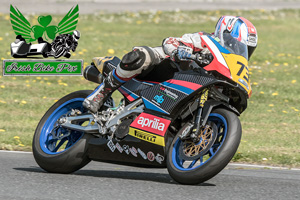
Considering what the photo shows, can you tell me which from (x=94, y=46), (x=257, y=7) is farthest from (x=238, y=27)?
(x=257, y=7)

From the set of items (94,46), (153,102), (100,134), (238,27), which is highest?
(238,27)

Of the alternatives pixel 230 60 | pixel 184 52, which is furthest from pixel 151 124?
pixel 230 60

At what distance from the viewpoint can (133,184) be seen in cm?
587

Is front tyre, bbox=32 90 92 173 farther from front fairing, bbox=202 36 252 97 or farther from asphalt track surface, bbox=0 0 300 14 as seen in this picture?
asphalt track surface, bbox=0 0 300 14

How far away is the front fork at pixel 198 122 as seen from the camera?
5.75m

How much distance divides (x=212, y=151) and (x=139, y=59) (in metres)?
1.13

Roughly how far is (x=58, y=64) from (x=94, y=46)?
353 centimetres

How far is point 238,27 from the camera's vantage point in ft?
20.0

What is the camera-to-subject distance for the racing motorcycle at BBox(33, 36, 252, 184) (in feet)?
18.8

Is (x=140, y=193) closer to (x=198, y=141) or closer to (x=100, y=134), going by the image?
(x=198, y=141)

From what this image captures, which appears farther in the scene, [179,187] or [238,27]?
[238,27]

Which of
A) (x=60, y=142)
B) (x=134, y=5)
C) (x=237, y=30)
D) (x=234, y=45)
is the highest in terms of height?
(x=237, y=30)

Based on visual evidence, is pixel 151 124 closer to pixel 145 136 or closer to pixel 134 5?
pixel 145 136

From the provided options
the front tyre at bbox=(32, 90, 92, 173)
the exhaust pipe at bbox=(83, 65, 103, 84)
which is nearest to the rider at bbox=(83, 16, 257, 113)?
the exhaust pipe at bbox=(83, 65, 103, 84)
